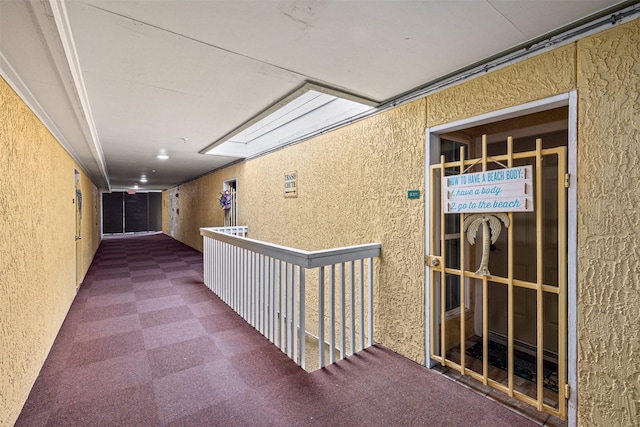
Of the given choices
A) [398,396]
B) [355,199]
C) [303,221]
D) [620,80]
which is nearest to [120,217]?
[303,221]

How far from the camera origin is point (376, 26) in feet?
4.85

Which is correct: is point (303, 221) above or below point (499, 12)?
below

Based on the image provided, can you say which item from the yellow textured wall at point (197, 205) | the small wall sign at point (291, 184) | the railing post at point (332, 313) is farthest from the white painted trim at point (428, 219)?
the yellow textured wall at point (197, 205)

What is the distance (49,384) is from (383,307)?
256 cm

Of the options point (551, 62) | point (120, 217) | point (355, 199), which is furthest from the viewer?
point (120, 217)

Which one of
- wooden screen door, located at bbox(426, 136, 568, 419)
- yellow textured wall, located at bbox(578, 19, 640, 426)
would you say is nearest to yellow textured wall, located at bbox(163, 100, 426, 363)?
wooden screen door, located at bbox(426, 136, 568, 419)

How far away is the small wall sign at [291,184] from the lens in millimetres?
3840

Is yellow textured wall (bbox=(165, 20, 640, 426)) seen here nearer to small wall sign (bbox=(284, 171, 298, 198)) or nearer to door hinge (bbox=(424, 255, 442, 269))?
door hinge (bbox=(424, 255, 442, 269))

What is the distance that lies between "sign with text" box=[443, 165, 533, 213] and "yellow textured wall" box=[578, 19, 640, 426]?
266 millimetres

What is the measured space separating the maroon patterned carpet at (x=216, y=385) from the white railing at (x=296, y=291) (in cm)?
16

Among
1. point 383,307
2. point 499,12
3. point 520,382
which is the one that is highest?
point 499,12

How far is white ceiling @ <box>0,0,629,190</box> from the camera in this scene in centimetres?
133

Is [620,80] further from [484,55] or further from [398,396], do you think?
[398,396]

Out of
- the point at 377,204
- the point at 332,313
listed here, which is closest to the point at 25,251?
the point at 332,313
